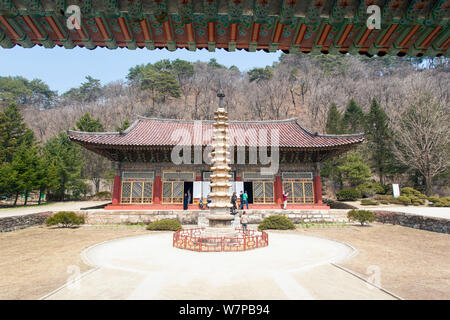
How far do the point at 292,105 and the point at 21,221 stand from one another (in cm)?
5008

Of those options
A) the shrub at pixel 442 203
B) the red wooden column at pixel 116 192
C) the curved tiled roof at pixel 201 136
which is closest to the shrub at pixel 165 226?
the curved tiled roof at pixel 201 136

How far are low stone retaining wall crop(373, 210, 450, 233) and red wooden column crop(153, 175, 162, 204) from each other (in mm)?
14662

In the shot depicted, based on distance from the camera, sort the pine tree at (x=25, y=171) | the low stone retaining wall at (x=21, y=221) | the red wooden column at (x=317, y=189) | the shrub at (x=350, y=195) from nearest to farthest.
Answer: the low stone retaining wall at (x=21, y=221) → the red wooden column at (x=317, y=189) → the pine tree at (x=25, y=171) → the shrub at (x=350, y=195)

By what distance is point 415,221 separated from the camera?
1218 centimetres

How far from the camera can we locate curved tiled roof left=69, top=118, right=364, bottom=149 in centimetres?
1658

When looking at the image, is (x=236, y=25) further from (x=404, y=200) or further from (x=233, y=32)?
(x=404, y=200)

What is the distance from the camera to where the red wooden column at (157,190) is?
17562mm

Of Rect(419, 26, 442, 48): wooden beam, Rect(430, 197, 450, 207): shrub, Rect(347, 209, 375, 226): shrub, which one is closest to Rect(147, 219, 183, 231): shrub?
Rect(347, 209, 375, 226): shrub

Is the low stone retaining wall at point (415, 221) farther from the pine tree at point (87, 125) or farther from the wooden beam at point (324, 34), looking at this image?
the pine tree at point (87, 125)

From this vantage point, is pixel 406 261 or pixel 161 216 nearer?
pixel 406 261

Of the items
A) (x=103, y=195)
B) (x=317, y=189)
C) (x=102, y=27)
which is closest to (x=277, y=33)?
A: (x=102, y=27)

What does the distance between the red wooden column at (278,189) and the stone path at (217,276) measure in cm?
992

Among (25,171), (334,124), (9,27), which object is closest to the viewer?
(9,27)

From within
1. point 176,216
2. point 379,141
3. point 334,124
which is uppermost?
point 334,124
